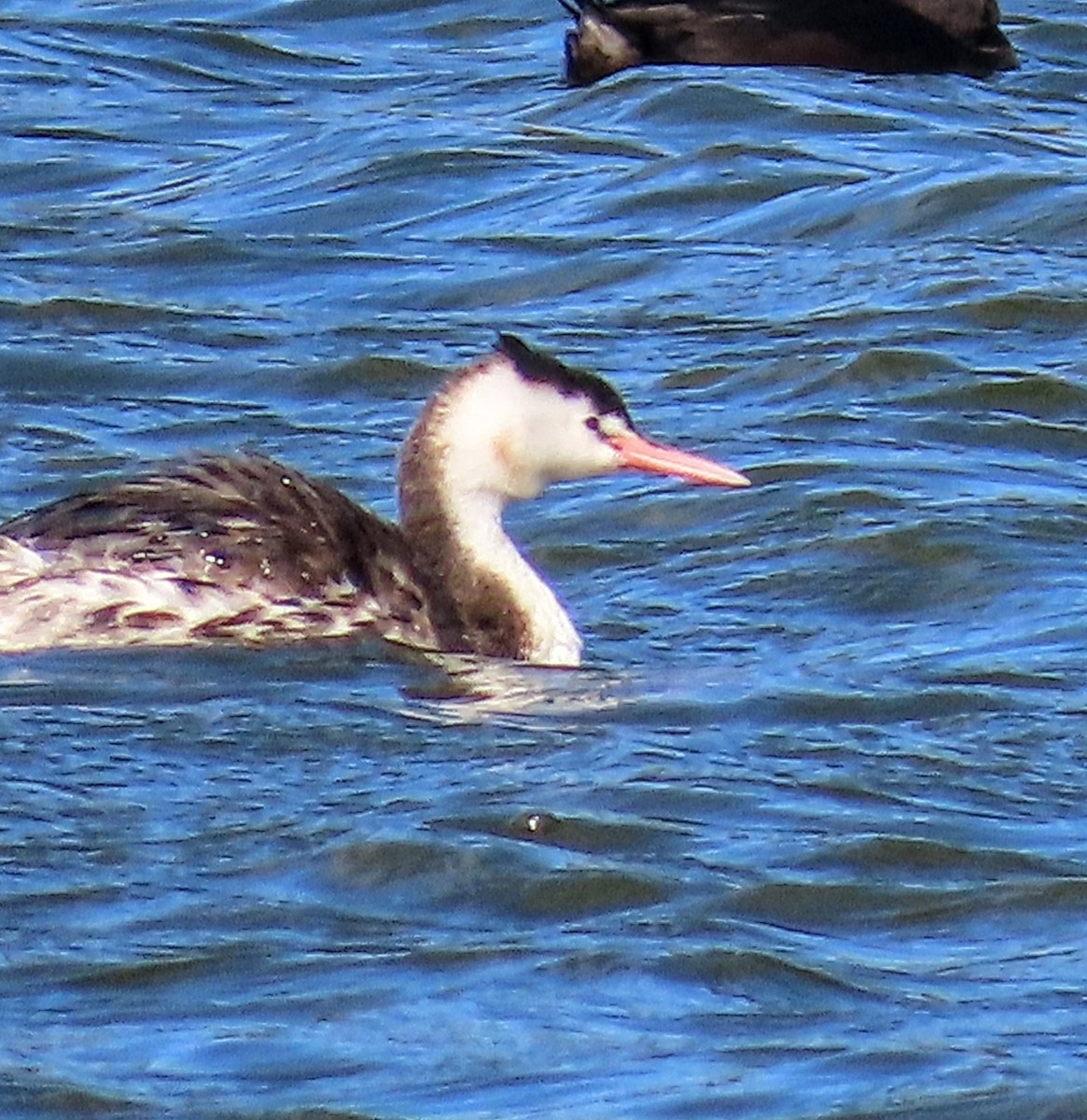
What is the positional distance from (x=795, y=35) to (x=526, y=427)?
6729 millimetres

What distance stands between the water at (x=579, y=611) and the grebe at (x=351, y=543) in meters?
0.10

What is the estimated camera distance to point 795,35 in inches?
624

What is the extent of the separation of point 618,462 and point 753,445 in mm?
1807

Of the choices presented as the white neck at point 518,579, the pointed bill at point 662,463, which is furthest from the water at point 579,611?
the pointed bill at point 662,463

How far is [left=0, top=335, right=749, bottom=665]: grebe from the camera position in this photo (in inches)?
353

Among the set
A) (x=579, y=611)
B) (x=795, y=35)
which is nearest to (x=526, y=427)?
(x=579, y=611)

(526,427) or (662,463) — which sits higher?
(526,427)

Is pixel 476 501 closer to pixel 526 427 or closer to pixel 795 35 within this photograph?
pixel 526 427

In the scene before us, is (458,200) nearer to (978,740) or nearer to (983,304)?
(983,304)

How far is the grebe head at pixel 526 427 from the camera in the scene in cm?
939

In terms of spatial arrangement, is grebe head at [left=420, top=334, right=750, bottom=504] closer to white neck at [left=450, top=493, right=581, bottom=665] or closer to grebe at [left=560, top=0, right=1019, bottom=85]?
white neck at [left=450, top=493, right=581, bottom=665]

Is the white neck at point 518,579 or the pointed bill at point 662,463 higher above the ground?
the pointed bill at point 662,463

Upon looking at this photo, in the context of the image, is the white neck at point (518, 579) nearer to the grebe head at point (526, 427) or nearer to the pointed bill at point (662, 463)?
the grebe head at point (526, 427)

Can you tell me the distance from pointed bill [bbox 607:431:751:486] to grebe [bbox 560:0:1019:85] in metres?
6.14
